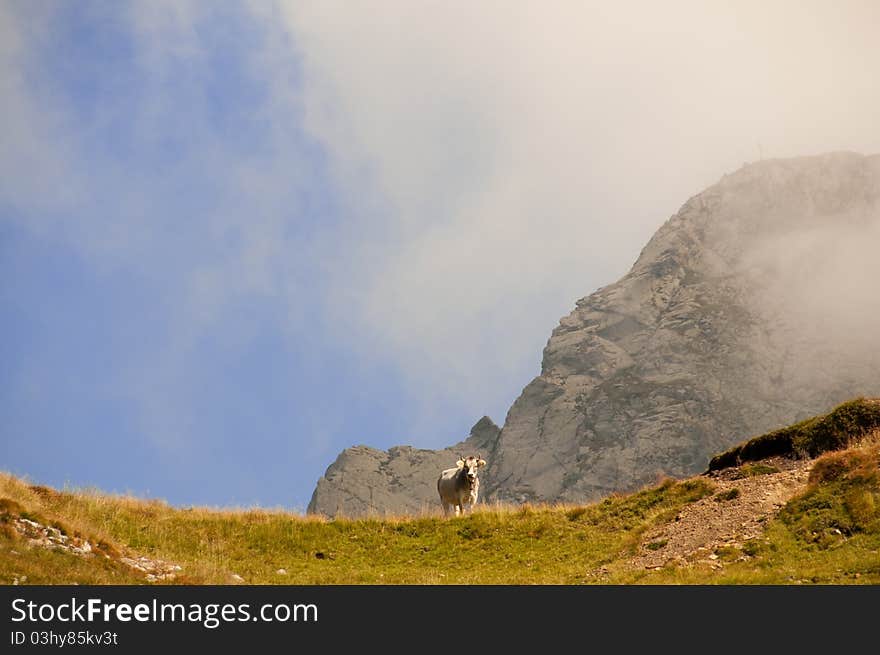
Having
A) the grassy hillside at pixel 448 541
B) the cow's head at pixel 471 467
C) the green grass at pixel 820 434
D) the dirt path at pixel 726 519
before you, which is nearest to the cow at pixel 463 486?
the cow's head at pixel 471 467

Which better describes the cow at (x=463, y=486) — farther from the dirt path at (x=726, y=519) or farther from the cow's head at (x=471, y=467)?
the dirt path at (x=726, y=519)

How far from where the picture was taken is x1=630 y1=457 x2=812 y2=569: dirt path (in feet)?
84.6

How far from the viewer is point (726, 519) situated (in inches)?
1120

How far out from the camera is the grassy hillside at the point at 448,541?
73.1 ft

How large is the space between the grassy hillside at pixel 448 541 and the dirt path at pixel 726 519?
240 mm

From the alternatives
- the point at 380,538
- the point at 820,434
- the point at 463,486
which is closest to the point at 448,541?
the point at 380,538

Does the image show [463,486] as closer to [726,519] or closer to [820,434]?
[820,434]

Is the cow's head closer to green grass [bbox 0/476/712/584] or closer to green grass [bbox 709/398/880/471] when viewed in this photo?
green grass [bbox 0/476/712/584]

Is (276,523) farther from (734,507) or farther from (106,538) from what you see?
(734,507)

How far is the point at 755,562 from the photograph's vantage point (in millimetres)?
23406
